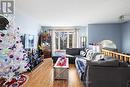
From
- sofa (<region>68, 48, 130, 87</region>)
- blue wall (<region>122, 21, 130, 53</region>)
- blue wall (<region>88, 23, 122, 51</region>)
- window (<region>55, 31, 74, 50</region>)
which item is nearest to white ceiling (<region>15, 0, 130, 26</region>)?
sofa (<region>68, 48, 130, 87</region>)

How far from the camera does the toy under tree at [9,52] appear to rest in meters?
2.08

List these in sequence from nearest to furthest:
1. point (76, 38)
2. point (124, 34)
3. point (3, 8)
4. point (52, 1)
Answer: point (3, 8) → point (52, 1) → point (124, 34) → point (76, 38)

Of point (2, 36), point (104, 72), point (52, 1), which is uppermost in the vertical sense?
point (52, 1)

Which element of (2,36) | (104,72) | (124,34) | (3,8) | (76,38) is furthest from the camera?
(76,38)

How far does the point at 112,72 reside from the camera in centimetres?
307

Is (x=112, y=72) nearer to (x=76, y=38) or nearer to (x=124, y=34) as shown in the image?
(x=124, y=34)

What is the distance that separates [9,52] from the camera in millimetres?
2119

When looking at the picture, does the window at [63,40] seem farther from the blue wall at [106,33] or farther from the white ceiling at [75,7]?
the white ceiling at [75,7]

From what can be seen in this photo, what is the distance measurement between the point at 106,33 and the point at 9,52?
7043 millimetres

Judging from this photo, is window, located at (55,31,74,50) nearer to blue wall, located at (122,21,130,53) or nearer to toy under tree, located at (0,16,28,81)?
blue wall, located at (122,21,130,53)

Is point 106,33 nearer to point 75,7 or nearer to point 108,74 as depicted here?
point 75,7

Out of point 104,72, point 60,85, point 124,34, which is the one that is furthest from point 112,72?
point 124,34

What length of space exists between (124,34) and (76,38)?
10.3ft

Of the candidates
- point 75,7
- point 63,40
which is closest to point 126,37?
point 63,40
